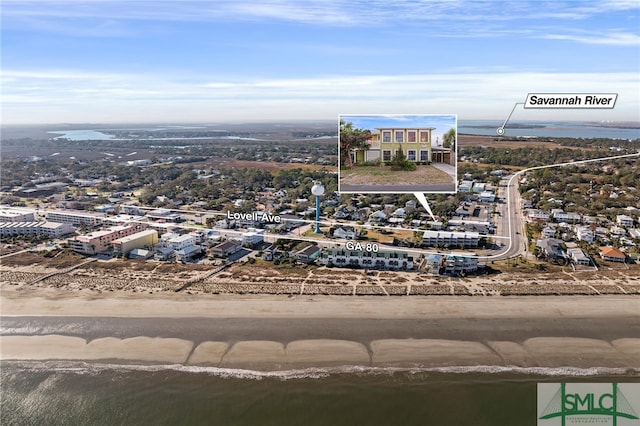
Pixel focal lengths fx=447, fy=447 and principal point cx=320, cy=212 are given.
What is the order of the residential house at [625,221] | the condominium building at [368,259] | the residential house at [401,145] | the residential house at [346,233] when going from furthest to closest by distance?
1. the residential house at [625,221]
2. the residential house at [346,233]
3. the condominium building at [368,259]
4. the residential house at [401,145]

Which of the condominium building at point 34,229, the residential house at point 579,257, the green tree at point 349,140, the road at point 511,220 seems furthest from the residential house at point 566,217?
the condominium building at point 34,229

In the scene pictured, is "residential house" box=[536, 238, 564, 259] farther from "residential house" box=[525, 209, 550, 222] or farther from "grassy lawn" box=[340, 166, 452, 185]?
"grassy lawn" box=[340, 166, 452, 185]

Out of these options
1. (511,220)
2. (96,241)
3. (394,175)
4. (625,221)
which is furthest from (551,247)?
(96,241)

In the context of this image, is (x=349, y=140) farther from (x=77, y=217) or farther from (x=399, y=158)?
(x=77, y=217)

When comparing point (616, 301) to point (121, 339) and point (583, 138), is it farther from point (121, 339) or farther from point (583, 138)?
point (583, 138)

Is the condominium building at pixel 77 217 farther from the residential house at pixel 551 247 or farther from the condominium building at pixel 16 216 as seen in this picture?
the residential house at pixel 551 247

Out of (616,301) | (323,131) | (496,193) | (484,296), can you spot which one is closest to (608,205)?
(496,193)

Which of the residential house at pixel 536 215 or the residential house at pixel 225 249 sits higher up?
the residential house at pixel 536 215
